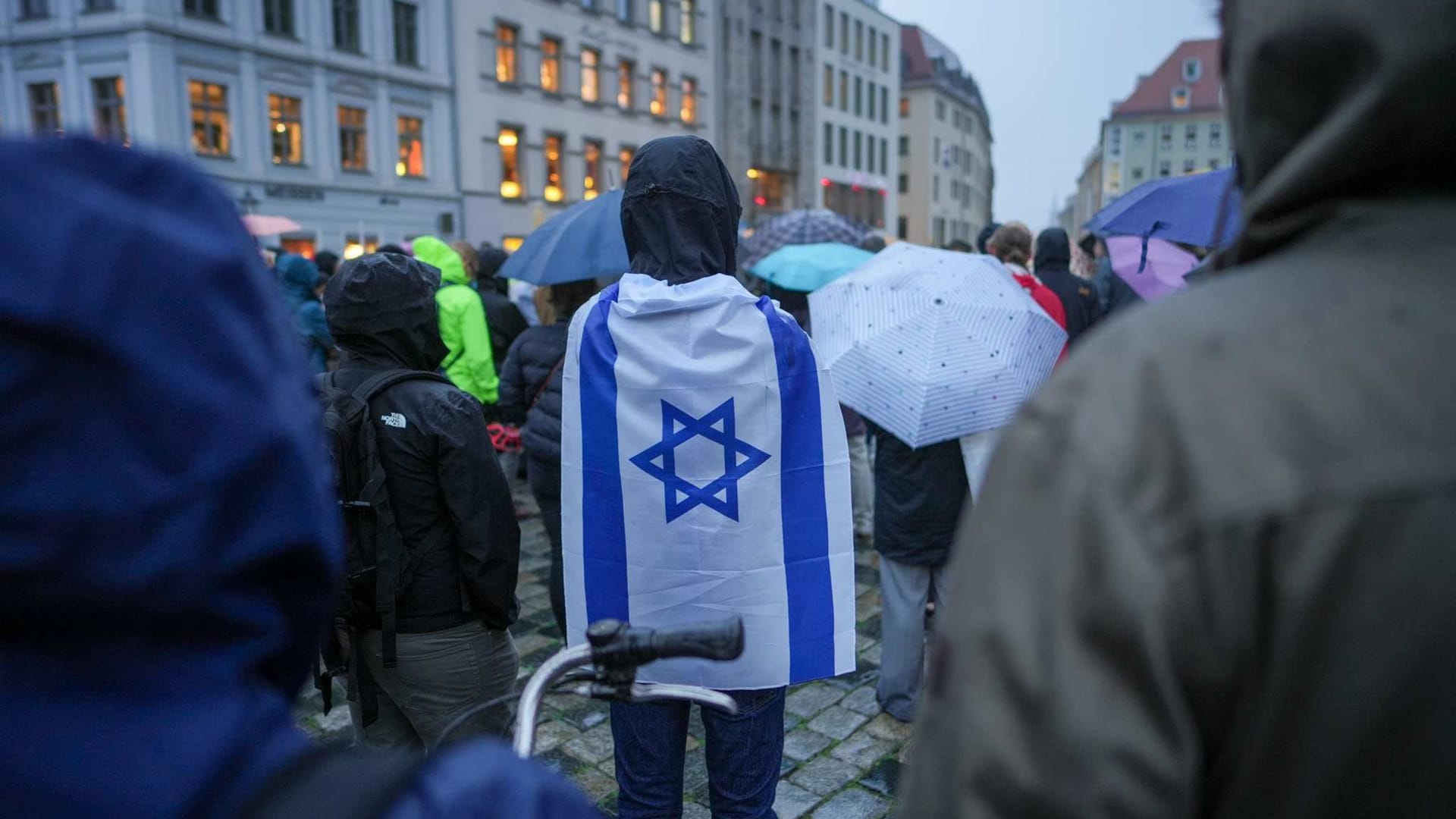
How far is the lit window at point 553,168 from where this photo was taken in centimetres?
3319

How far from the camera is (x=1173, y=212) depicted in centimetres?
542

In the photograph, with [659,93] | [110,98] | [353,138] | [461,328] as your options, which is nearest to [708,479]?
[461,328]

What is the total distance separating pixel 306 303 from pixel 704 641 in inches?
316

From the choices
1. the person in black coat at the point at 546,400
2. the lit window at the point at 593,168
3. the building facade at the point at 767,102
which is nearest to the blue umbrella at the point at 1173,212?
the person in black coat at the point at 546,400

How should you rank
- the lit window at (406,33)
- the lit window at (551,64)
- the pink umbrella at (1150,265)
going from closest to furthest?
the pink umbrella at (1150,265) < the lit window at (406,33) < the lit window at (551,64)

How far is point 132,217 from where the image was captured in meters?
0.85

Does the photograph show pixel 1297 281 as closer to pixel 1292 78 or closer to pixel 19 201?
pixel 1292 78

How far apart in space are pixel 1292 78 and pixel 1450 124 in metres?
0.13

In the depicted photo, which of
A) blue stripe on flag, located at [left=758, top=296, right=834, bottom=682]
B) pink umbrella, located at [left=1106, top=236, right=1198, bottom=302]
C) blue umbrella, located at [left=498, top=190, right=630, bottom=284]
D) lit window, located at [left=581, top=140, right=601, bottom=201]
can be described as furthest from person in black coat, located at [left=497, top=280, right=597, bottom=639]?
lit window, located at [left=581, top=140, right=601, bottom=201]

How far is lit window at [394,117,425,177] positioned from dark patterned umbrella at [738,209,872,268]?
2224cm

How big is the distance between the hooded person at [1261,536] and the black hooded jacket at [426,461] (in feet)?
7.39

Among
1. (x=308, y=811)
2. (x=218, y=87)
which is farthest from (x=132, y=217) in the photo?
(x=218, y=87)

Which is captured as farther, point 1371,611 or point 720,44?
point 720,44

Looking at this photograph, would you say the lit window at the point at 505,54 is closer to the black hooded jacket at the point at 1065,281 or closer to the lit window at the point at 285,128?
the lit window at the point at 285,128
